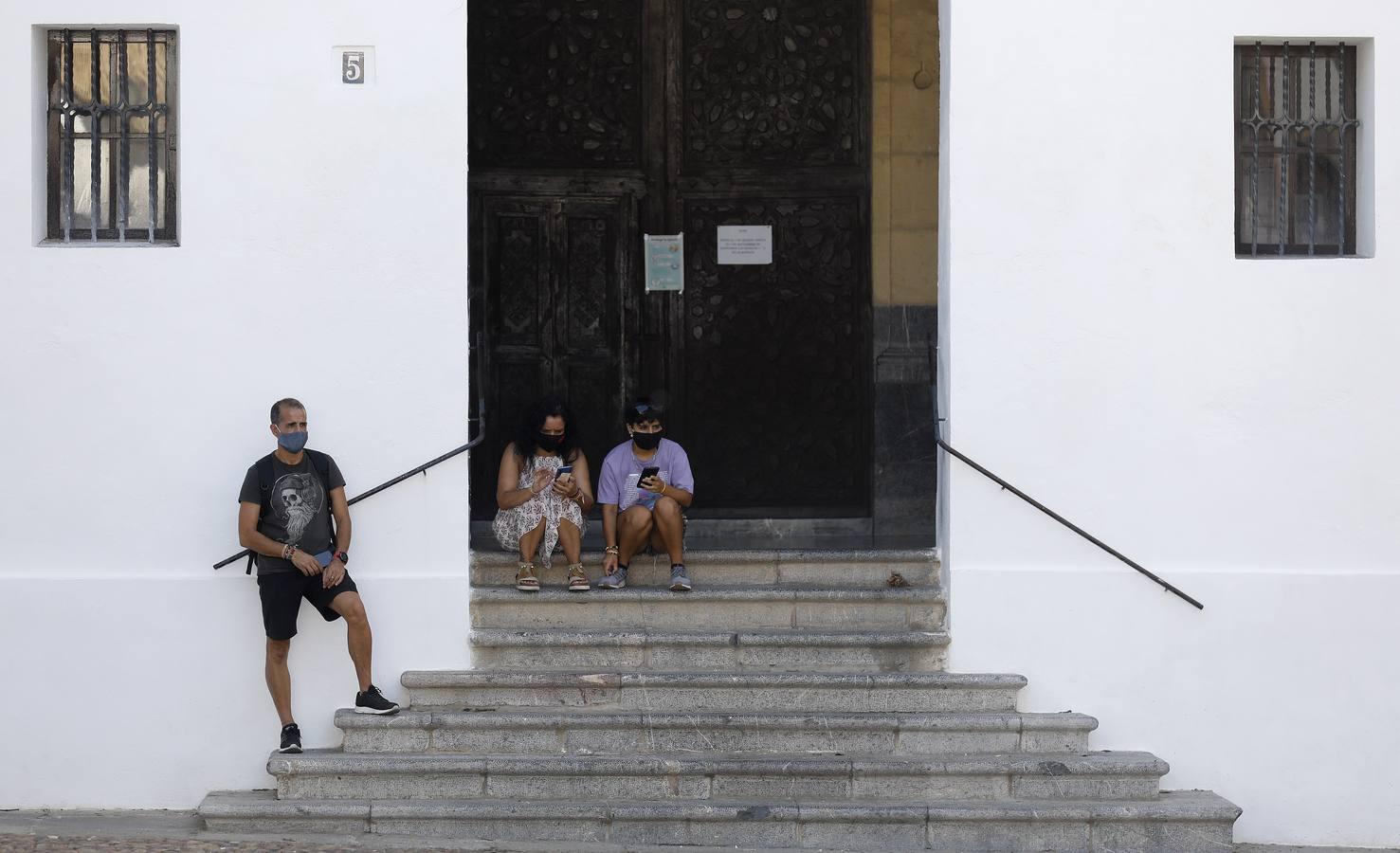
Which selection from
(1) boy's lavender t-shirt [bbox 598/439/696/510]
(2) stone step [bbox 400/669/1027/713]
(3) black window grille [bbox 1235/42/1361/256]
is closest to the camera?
(2) stone step [bbox 400/669/1027/713]

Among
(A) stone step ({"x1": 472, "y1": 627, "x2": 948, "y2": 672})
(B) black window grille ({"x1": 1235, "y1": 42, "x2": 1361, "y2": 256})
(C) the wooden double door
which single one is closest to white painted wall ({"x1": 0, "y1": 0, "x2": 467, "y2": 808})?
(A) stone step ({"x1": 472, "y1": 627, "x2": 948, "y2": 672})

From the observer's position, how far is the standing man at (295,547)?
23.7ft

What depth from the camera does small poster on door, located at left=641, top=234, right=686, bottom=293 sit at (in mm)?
9516

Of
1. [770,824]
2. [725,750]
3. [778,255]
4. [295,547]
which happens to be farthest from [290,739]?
[778,255]

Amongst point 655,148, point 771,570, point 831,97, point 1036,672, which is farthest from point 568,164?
point 1036,672

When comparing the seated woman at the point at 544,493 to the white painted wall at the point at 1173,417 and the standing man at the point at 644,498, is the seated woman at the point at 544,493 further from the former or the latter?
the white painted wall at the point at 1173,417

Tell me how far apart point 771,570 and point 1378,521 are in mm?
2924

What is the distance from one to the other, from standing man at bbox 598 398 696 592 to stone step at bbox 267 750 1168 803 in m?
1.10

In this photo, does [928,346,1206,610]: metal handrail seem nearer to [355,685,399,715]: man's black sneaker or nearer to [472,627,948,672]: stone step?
[472,627,948,672]: stone step

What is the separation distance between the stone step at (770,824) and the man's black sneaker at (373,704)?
45 cm

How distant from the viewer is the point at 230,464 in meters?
7.56

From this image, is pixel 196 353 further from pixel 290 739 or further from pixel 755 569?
pixel 755 569

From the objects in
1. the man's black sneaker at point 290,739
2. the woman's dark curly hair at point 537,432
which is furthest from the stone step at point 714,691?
the woman's dark curly hair at point 537,432

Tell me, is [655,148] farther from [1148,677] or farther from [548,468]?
[1148,677]
